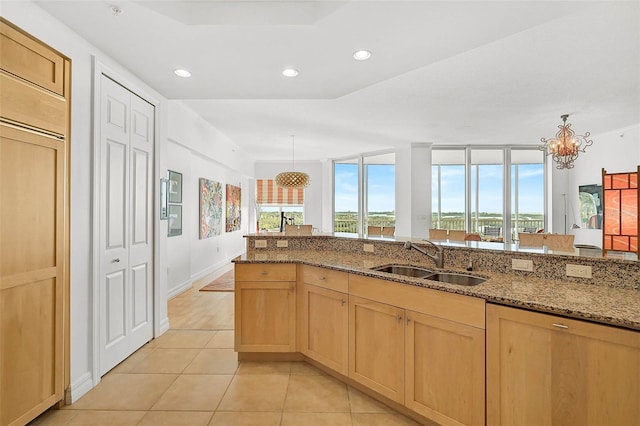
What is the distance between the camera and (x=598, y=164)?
6234mm

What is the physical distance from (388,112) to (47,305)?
4530 mm

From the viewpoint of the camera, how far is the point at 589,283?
5.72 ft

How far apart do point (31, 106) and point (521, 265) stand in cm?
319

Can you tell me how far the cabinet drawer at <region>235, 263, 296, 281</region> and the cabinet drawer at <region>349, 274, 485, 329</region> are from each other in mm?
620

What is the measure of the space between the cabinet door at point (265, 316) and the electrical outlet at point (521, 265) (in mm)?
1630

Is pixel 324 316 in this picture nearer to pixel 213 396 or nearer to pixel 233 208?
pixel 213 396

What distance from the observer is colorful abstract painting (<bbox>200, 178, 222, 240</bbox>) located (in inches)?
219

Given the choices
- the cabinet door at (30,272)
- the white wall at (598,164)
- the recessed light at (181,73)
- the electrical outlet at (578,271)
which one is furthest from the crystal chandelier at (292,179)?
the white wall at (598,164)

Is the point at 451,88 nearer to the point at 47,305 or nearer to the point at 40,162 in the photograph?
the point at 40,162

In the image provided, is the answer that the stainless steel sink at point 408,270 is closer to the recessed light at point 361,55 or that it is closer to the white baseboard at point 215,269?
the recessed light at point 361,55

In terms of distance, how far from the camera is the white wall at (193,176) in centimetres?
448

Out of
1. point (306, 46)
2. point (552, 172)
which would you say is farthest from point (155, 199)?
point (552, 172)

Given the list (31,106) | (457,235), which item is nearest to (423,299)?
(31,106)

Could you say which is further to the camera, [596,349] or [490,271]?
[490,271]
